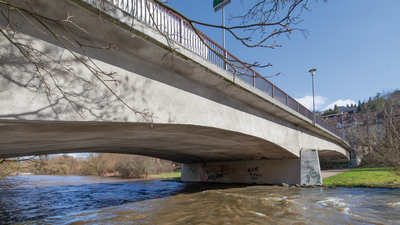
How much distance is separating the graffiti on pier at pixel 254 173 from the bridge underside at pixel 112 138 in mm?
973

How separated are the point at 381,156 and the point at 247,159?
8.65m

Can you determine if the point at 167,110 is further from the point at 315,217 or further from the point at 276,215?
the point at 315,217

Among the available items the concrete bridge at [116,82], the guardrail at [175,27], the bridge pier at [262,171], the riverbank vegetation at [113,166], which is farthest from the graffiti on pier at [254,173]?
the riverbank vegetation at [113,166]

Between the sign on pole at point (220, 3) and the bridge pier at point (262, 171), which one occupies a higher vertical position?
the sign on pole at point (220, 3)

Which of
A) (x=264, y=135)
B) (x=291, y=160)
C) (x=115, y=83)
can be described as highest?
(x=115, y=83)

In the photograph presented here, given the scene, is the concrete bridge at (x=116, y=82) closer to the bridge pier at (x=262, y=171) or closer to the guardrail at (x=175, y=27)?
the guardrail at (x=175, y=27)

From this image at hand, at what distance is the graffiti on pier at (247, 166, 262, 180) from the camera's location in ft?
56.9

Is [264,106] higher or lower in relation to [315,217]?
higher

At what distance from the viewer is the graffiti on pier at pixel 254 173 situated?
56.9 ft

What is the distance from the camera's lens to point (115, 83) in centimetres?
506

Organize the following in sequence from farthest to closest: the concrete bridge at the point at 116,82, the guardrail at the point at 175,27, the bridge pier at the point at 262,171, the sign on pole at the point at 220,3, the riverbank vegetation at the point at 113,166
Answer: the riverbank vegetation at the point at 113,166
the bridge pier at the point at 262,171
the sign on pole at the point at 220,3
the guardrail at the point at 175,27
the concrete bridge at the point at 116,82

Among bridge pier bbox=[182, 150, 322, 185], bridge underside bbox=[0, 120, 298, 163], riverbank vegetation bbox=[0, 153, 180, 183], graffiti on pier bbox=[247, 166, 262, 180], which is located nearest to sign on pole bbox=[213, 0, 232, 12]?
bridge underside bbox=[0, 120, 298, 163]

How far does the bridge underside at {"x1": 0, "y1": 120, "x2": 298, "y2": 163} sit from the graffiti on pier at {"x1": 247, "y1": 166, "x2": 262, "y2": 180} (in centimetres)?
97

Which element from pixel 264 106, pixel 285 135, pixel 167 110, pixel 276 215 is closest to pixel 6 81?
pixel 167 110
